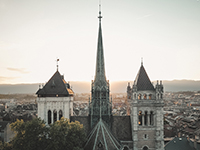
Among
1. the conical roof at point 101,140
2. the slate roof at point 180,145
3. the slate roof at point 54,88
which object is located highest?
the slate roof at point 54,88

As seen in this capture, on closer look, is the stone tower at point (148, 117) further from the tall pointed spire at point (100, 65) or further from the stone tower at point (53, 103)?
the stone tower at point (53, 103)

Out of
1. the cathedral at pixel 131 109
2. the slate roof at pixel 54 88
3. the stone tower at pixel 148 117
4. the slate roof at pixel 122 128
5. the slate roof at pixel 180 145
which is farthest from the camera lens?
the slate roof at pixel 180 145

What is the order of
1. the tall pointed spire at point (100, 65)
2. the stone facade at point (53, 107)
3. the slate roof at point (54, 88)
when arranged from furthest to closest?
the slate roof at point (54, 88)
the stone facade at point (53, 107)
the tall pointed spire at point (100, 65)

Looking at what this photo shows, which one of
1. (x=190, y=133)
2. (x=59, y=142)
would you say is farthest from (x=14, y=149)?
(x=190, y=133)

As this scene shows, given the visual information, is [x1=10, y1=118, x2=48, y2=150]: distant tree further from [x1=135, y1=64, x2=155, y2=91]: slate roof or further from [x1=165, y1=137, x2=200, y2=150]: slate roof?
[x1=165, y1=137, x2=200, y2=150]: slate roof

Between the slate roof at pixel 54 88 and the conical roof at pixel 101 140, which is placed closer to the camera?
the conical roof at pixel 101 140

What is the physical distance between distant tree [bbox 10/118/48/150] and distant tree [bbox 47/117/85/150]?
196cm

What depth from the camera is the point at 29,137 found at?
3350 cm

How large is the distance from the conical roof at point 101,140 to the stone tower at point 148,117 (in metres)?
7.05

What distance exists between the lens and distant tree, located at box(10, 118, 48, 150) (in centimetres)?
3300

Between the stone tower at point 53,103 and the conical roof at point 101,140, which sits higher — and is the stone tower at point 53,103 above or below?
above

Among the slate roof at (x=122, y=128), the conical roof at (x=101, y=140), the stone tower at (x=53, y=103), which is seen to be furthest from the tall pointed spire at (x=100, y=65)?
the conical roof at (x=101, y=140)

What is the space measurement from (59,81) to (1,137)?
4310cm

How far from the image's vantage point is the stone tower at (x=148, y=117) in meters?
39.4
